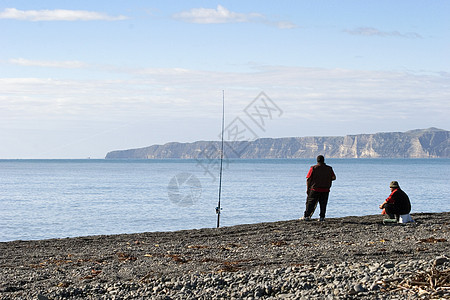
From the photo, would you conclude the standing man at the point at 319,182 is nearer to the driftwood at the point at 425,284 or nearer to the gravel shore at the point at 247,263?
the gravel shore at the point at 247,263

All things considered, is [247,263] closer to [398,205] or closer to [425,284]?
[425,284]

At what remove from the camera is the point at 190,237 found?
14.3 meters

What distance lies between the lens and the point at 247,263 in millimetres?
9320

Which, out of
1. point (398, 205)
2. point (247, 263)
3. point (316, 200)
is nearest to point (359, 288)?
point (247, 263)

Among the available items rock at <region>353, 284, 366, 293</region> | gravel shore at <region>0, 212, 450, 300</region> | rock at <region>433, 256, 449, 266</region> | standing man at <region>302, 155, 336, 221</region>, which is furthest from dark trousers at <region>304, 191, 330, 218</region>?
rock at <region>353, 284, 366, 293</region>

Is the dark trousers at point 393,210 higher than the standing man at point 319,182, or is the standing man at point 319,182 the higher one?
the standing man at point 319,182

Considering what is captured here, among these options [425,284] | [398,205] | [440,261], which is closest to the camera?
[425,284]

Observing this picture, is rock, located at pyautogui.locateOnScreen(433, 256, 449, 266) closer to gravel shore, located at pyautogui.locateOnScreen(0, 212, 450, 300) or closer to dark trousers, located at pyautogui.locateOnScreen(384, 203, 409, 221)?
gravel shore, located at pyautogui.locateOnScreen(0, 212, 450, 300)

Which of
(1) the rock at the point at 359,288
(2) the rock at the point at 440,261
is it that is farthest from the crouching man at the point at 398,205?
(1) the rock at the point at 359,288

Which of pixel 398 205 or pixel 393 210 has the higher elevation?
pixel 398 205

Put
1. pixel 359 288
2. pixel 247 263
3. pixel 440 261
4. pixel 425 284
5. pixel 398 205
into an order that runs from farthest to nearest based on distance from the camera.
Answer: pixel 398 205, pixel 247 263, pixel 440 261, pixel 359 288, pixel 425 284

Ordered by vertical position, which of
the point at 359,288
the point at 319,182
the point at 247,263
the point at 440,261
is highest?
the point at 319,182

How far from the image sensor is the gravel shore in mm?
6867

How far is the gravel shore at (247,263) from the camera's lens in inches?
270
